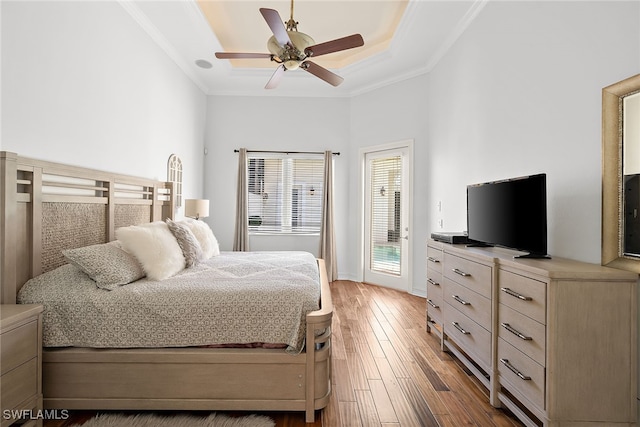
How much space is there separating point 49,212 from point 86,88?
105 cm

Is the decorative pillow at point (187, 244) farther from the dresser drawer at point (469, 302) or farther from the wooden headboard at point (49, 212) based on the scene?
the dresser drawer at point (469, 302)

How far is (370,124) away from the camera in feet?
16.8

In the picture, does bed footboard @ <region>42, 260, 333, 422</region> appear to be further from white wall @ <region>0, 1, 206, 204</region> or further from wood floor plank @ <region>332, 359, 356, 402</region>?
white wall @ <region>0, 1, 206, 204</region>

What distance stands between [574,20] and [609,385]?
6.89ft

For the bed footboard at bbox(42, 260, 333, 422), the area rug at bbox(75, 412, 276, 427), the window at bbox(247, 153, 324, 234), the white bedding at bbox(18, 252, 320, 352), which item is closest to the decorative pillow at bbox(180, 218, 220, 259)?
Result: the white bedding at bbox(18, 252, 320, 352)

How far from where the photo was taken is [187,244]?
2789 mm

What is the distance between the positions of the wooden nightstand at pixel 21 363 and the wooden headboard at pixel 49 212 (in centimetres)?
27

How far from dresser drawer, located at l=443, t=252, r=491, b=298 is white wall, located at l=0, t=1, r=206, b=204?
9.87 ft

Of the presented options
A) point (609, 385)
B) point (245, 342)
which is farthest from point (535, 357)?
point (245, 342)

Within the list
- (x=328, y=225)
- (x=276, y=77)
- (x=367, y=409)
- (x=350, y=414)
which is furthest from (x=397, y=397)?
(x=328, y=225)

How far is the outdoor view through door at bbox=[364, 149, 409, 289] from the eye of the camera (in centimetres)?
478

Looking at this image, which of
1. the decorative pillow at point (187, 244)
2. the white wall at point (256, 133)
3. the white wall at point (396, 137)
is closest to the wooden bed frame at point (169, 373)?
the decorative pillow at point (187, 244)

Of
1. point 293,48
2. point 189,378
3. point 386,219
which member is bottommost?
point 189,378

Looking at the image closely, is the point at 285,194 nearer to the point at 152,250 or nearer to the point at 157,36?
the point at 157,36
